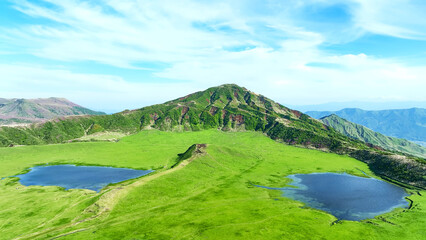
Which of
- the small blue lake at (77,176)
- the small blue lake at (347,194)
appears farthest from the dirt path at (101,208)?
the small blue lake at (347,194)

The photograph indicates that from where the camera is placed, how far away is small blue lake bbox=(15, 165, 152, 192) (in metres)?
149

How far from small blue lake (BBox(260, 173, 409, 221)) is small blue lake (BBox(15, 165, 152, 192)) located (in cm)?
11921

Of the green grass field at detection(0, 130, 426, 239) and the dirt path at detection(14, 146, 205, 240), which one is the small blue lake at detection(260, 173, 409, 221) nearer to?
the green grass field at detection(0, 130, 426, 239)

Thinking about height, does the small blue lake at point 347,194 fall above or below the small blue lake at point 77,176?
below

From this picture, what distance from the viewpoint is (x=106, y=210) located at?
99.8m

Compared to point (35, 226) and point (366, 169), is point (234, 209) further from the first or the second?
point (366, 169)

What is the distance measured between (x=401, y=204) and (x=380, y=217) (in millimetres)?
30874

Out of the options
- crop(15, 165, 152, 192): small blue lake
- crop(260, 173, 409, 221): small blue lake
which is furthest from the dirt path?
crop(260, 173, 409, 221): small blue lake

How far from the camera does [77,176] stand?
167375 millimetres

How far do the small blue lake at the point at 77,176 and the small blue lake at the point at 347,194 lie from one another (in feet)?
391

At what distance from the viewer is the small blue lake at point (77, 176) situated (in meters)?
149

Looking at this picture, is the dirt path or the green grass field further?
the green grass field

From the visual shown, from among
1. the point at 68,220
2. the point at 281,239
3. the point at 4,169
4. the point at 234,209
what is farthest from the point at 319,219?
the point at 4,169

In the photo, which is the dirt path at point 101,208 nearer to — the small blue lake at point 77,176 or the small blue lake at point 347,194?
the small blue lake at point 77,176
